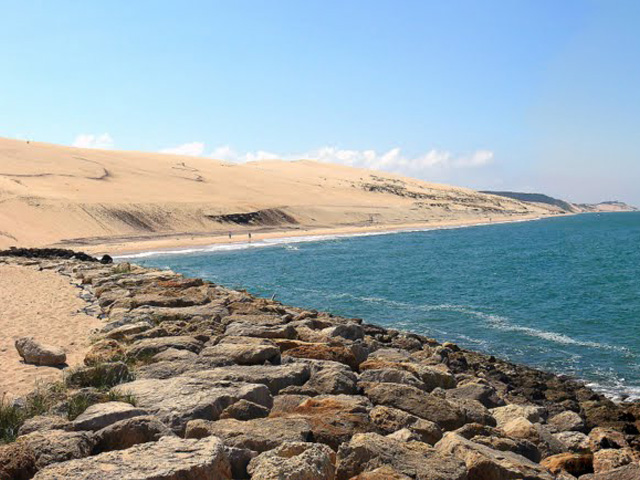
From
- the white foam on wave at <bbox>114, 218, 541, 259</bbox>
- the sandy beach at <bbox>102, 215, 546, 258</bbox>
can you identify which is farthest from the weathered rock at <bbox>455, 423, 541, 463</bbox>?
the sandy beach at <bbox>102, 215, 546, 258</bbox>

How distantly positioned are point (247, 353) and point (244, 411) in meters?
2.36

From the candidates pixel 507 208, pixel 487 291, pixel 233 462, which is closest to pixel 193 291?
pixel 233 462

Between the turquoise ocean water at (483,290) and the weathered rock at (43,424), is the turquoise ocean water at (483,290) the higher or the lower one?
the lower one

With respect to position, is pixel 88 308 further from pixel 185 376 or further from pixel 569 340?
pixel 569 340

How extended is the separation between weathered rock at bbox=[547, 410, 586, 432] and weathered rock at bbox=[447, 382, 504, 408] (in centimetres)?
100

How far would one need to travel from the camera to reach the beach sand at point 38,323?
946 cm

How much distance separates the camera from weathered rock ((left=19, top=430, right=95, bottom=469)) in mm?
5301

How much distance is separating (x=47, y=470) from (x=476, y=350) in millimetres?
14756

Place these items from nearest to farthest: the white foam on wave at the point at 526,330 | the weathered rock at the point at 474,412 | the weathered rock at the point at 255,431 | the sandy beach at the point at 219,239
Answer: the weathered rock at the point at 255,431, the weathered rock at the point at 474,412, the white foam on wave at the point at 526,330, the sandy beach at the point at 219,239

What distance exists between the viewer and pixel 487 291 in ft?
96.4

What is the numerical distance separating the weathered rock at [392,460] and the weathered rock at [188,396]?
182cm

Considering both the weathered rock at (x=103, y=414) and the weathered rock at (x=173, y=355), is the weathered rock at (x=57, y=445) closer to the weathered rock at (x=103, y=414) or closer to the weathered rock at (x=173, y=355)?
the weathered rock at (x=103, y=414)

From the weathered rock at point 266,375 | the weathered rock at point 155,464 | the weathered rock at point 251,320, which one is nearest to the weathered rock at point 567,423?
the weathered rock at point 266,375

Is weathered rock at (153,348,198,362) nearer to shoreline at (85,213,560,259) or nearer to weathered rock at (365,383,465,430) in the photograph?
weathered rock at (365,383,465,430)
